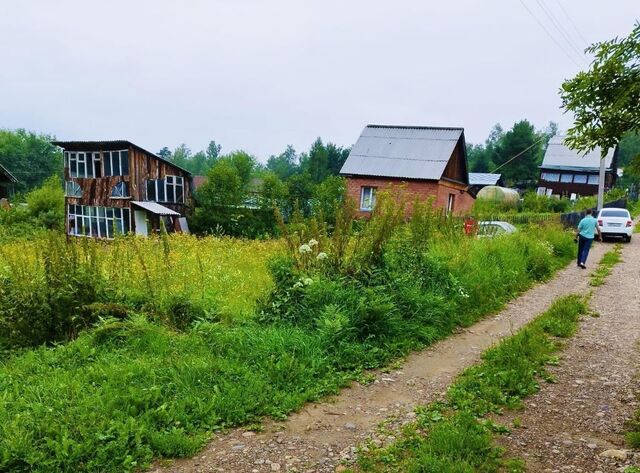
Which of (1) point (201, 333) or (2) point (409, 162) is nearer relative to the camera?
(1) point (201, 333)

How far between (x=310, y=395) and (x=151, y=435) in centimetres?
151

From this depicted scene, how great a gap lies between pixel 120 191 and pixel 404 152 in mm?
20490

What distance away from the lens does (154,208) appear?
32812 millimetres

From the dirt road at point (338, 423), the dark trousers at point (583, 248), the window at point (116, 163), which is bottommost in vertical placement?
the dirt road at point (338, 423)

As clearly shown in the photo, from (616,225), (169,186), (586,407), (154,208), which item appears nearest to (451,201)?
(616,225)

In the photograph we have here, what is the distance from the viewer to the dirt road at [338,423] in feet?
11.3

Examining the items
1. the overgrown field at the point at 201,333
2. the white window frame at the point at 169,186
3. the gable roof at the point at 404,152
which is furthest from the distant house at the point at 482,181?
the overgrown field at the point at 201,333

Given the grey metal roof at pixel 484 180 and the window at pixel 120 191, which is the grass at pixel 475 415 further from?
the grey metal roof at pixel 484 180

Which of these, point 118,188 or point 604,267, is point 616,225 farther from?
point 118,188

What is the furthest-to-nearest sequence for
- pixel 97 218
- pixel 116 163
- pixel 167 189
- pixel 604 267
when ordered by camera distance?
pixel 167 189 → pixel 97 218 → pixel 116 163 → pixel 604 267

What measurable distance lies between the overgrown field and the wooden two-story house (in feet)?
84.6

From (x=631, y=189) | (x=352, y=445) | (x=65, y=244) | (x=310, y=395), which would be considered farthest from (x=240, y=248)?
(x=631, y=189)

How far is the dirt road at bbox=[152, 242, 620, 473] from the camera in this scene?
3.44 metres

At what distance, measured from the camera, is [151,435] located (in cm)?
353
